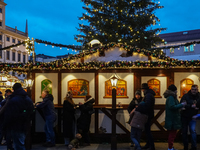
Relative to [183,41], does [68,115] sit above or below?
below

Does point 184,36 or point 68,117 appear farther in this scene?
point 184,36

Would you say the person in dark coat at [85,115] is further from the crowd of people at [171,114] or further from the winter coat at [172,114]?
the winter coat at [172,114]

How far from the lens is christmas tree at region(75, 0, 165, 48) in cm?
2009

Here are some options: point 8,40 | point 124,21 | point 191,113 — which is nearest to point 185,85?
point 191,113

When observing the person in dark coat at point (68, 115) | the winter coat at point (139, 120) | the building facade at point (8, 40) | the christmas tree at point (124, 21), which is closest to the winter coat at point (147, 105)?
the winter coat at point (139, 120)

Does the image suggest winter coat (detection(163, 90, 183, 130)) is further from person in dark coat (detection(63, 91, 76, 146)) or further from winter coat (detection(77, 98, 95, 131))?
person in dark coat (detection(63, 91, 76, 146))

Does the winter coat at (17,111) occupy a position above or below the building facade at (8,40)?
below

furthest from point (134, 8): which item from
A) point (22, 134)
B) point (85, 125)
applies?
point (22, 134)

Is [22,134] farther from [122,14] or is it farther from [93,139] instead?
[122,14]

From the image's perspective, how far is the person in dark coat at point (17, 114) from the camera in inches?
227

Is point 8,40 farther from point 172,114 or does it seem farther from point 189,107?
point 172,114

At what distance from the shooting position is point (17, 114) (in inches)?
229

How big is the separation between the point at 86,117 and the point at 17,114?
3.30m

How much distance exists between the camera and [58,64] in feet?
32.1
